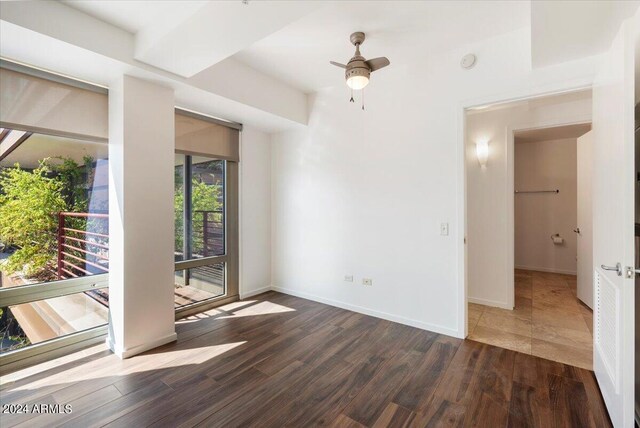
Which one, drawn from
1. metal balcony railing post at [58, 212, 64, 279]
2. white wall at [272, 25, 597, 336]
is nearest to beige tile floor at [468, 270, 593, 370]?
white wall at [272, 25, 597, 336]

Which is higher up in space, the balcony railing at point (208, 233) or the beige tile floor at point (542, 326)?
the balcony railing at point (208, 233)

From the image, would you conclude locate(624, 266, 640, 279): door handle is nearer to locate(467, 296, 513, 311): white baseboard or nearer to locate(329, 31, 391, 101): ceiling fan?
locate(329, 31, 391, 101): ceiling fan

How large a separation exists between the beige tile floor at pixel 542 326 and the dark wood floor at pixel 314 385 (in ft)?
0.70

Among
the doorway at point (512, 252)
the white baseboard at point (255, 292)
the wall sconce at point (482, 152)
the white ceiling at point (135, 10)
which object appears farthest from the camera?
the white baseboard at point (255, 292)

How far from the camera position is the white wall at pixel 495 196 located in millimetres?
3602

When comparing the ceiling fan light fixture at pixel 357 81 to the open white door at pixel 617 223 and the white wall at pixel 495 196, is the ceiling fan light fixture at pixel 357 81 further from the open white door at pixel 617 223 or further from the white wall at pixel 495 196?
the white wall at pixel 495 196

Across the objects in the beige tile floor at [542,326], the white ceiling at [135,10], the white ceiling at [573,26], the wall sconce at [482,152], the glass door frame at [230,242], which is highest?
the white ceiling at [135,10]

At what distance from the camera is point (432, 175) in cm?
299

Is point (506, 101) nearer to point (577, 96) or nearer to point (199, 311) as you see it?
point (577, 96)

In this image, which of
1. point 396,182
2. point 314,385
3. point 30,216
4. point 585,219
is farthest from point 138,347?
point 585,219

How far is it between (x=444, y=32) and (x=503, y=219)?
2351 mm

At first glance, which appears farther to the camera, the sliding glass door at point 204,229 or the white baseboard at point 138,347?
the sliding glass door at point 204,229

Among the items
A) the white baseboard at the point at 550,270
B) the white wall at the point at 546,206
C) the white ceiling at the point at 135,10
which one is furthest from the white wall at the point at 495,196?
the white ceiling at the point at 135,10

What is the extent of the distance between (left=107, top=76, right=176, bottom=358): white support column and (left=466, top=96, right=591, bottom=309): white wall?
145 inches
